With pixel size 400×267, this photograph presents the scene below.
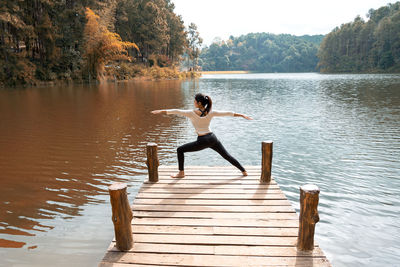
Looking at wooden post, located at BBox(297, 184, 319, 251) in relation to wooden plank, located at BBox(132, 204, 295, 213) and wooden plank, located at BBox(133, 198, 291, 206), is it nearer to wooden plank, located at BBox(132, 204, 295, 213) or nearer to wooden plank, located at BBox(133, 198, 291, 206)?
A: wooden plank, located at BBox(132, 204, 295, 213)

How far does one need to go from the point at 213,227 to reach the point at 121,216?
1163mm

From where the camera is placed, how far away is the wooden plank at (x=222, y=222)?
357 cm

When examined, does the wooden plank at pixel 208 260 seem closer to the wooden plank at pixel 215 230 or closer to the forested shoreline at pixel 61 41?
the wooden plank at pixel 215 230

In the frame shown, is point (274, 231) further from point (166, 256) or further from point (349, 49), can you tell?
point (349, 49)

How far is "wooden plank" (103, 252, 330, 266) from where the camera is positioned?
2.86 meters

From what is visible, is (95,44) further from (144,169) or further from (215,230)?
(215,230)

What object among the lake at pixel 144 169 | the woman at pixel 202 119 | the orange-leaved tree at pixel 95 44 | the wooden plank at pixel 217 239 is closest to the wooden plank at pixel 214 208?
the wooden plank at pixel 217 239

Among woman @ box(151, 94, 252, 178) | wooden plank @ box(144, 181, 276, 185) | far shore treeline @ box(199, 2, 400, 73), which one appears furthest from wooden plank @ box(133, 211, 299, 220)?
far shore treeline @ box(199, 2, 400, 73)

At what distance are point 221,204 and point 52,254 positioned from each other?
2.41 meters

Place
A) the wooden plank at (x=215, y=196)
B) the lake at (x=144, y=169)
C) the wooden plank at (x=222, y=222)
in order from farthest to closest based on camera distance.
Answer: the wooden plank at (x=215, y=196), the lake at (x=144, y=169), the wooden plank at (x=222, y=222)

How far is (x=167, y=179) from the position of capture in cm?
517

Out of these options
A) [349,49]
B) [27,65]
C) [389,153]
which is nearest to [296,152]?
[389,153]

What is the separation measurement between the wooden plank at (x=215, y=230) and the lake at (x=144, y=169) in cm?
88

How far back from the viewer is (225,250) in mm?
3074
